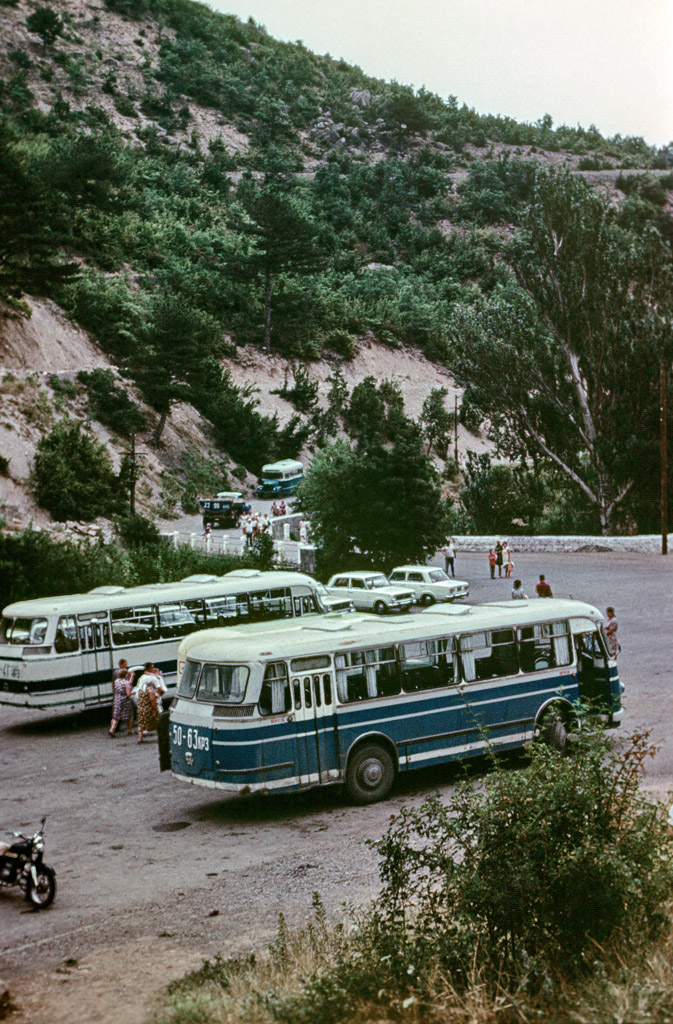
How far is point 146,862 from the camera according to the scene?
13.5m

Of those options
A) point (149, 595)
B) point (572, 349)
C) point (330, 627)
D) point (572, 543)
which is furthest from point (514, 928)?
point (572, 349)

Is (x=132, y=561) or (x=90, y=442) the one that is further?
(x=90, y=442)

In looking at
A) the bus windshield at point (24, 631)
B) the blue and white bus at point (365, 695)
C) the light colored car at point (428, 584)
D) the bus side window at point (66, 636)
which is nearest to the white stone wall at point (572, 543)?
the light colored car at point (428, 584)

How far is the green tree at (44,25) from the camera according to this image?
157 m

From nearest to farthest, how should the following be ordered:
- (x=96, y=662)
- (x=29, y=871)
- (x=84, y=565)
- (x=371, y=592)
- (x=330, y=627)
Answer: (x=29, y=871), (x=330, y=627), (x=96, y=662), (x=84, y=565), (x=371, y=592)

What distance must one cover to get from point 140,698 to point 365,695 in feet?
21.7

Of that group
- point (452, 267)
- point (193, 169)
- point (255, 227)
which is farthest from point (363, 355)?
point (193, 169)

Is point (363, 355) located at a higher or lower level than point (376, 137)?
lower

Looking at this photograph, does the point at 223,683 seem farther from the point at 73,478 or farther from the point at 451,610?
the point at 73,478

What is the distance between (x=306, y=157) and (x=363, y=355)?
76.6m

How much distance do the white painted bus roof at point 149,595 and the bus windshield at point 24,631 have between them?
14 centimetres

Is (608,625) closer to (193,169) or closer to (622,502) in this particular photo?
(622,502)

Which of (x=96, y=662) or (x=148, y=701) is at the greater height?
(x=96, y=662)

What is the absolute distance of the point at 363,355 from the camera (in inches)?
4102
